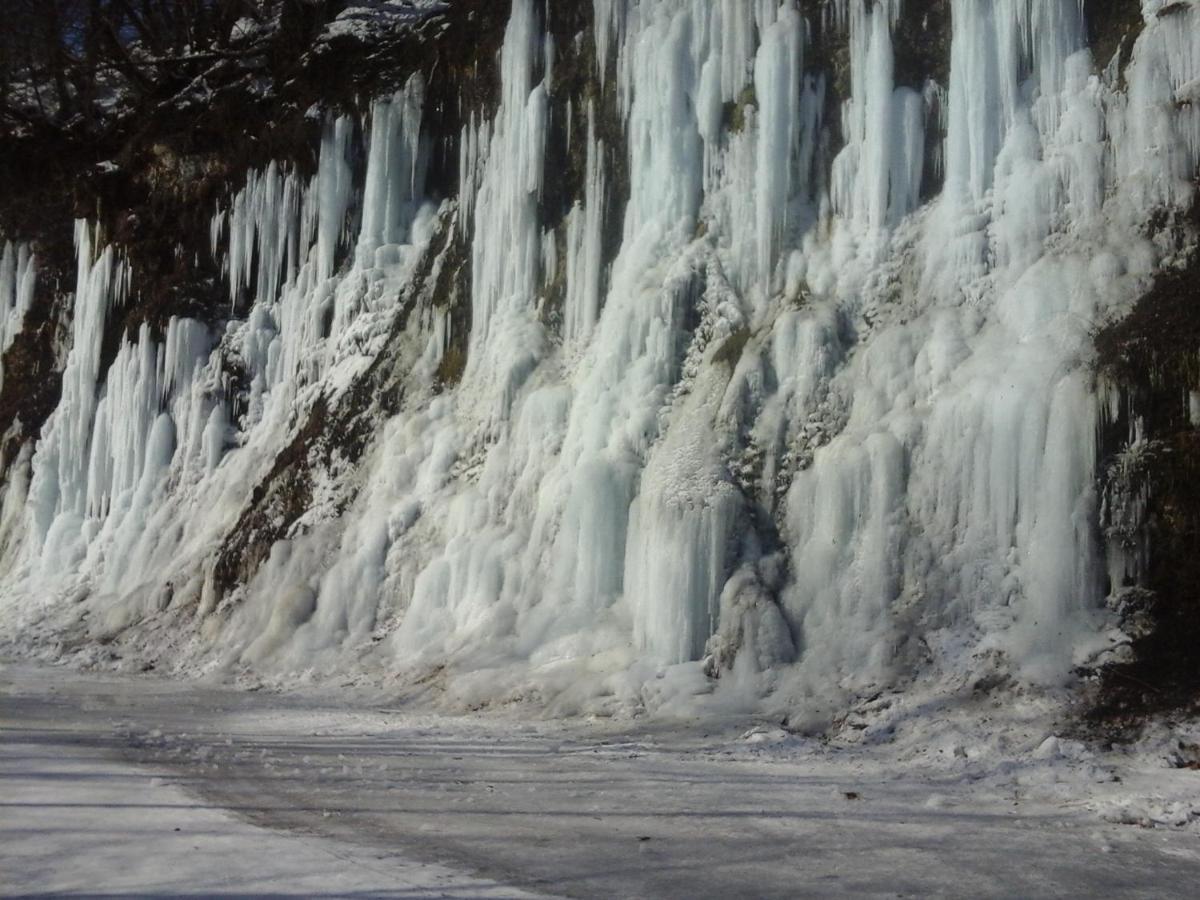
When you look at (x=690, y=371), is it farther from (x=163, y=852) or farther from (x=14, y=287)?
(x=14, y=287)

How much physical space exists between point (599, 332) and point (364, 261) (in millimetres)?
6729

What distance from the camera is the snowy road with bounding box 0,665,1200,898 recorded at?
630cm

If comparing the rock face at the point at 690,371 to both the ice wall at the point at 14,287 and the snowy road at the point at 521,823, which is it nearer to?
the snowy road at the point at 521,823

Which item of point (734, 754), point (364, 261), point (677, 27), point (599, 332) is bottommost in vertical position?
point (734, 754)

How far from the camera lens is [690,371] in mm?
15648

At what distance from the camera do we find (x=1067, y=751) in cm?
969

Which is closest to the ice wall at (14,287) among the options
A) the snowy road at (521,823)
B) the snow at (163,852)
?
the snowy road at (521,823)

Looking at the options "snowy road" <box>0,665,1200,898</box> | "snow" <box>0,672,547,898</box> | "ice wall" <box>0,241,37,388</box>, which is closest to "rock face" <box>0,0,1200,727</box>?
"snowy road" <box>0,665,1200,898</box>

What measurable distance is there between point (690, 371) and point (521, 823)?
8540 millimetres

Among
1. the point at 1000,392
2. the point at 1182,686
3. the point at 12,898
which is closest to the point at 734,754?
the point at 1182,686

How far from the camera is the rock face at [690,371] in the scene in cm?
1184

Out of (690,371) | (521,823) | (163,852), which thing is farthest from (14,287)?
(163,852)

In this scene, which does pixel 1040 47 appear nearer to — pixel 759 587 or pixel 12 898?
pixel 759 587

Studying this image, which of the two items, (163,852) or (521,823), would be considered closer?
(163,852)
